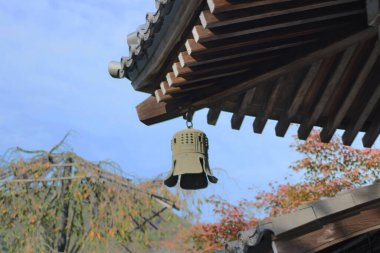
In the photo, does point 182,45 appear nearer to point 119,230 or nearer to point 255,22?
point 255,22

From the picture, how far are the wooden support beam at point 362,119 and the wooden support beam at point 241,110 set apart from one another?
A: 2.63 ft

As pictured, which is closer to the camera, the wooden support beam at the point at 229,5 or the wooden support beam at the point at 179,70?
the wooden support beam at the point at 229,5

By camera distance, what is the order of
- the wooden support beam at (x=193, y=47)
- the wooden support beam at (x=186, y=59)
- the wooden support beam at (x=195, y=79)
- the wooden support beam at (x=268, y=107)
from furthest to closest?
the wooden support beam at (x=268, y=107), the wooden support beam at (x=195, y=79), the wooden support beam at (x=186, y=59), the wooden support beam at (x=193, y=47)

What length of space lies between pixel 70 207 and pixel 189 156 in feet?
19.8

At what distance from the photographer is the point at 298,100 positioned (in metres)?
3.77

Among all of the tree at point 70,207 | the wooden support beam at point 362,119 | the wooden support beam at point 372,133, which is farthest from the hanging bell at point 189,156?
the tree at point 70,207

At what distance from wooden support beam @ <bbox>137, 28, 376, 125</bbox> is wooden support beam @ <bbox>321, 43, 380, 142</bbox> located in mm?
337

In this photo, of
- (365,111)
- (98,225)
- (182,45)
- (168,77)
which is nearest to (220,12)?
(182,45)

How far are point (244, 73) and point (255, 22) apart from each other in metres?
0.64

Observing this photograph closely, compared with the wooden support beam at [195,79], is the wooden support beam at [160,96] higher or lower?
higher

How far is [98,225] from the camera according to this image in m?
8.92

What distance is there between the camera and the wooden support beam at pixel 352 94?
3.47 meters

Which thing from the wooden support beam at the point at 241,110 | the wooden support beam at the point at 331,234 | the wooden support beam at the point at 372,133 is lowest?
the wooden support beam at the point at 331,234

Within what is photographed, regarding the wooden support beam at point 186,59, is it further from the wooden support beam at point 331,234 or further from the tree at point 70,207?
the tree at point 70,207
